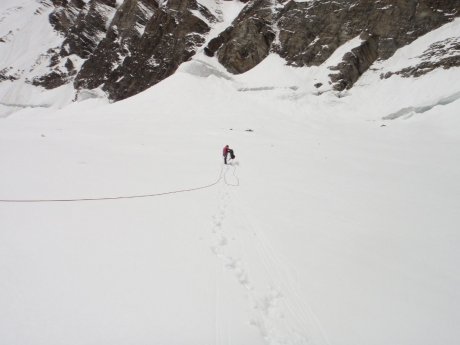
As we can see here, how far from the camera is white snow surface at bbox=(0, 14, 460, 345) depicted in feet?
10.6

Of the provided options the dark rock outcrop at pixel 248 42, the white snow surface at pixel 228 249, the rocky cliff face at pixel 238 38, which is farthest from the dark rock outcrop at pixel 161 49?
the white snow surface at pixel 228 249

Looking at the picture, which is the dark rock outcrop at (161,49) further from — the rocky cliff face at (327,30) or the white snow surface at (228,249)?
the white snow surface at (228,249)

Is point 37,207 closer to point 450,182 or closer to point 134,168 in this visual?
point 134,168

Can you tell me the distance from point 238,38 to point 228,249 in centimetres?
4692

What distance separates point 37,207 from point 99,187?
1.87 meters

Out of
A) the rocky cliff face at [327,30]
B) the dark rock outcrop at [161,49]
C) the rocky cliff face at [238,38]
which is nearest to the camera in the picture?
the rocky cliff face at [327,30]

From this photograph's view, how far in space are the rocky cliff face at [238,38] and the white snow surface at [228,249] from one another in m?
25.8

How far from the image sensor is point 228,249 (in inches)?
202

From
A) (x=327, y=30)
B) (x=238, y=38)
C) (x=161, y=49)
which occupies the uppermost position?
(x=327, y=30)

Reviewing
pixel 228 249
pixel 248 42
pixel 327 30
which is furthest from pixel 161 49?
pixel 228 249

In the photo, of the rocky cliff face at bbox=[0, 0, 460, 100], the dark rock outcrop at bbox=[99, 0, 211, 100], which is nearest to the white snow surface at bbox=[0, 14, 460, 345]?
the rocky cliff face at bbox=[0, 0, 460, 100]

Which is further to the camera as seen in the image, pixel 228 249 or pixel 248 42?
pixel 248 42

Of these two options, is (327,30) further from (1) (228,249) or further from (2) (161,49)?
(1) (228,249)

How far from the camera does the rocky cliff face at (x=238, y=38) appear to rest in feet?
110
